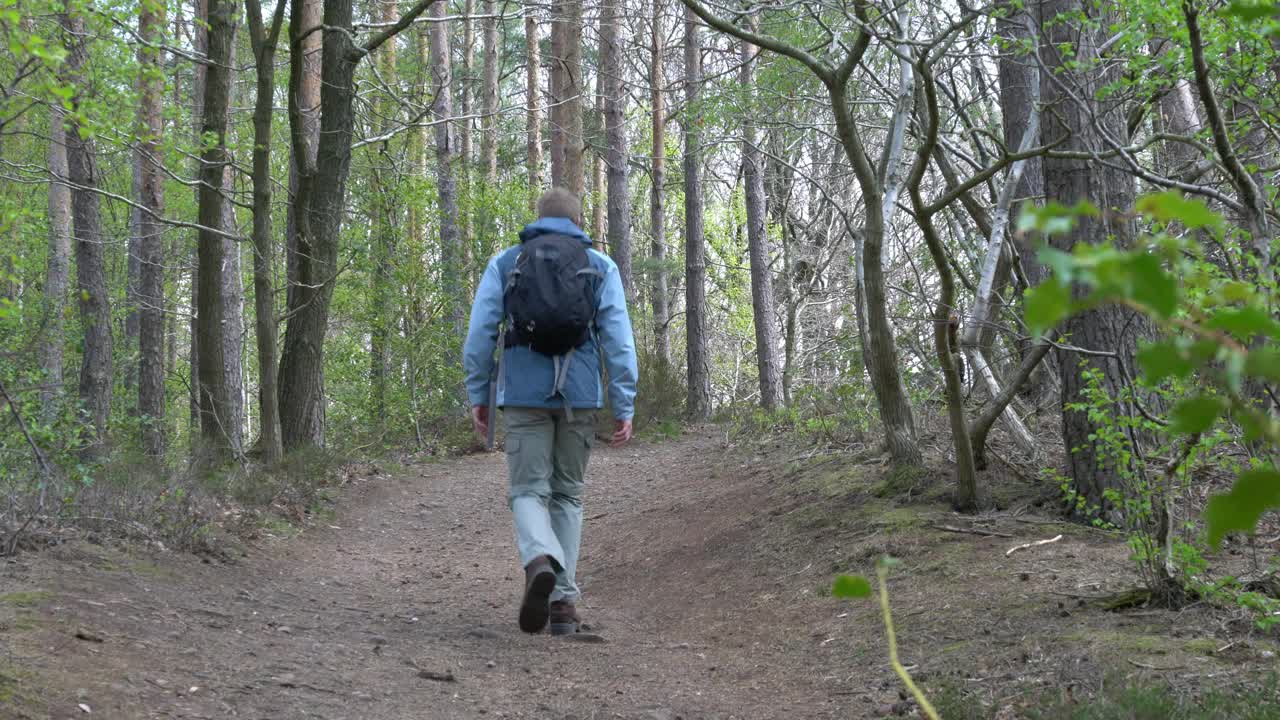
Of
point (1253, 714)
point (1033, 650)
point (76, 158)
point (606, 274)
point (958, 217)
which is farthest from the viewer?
point (76, 158)

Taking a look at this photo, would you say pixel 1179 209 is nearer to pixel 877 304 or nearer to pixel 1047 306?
pixel 1047 306

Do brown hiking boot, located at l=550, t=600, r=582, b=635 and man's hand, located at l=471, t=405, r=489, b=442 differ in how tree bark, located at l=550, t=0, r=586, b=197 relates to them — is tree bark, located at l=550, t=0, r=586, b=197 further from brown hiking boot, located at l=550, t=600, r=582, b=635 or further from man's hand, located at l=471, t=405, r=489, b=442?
brown hiking boot, located at l=550, t=600, r=582, b=635

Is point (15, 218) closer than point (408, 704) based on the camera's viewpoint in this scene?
No

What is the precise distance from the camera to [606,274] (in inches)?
213

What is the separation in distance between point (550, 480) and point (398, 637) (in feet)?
3.69

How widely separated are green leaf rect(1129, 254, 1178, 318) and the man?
14.7 ft

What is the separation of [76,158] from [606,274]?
508 inches

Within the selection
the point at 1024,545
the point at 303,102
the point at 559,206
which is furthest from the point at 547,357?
the point at 303,102

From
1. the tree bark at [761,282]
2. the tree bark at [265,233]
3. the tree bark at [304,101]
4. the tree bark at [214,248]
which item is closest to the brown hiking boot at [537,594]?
the tree bark at [265,233]

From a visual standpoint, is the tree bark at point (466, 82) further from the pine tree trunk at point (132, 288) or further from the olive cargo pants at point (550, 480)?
the olive cargo pants at point (550, 480)

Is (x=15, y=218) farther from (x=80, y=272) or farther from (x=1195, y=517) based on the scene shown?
(x=80, y=272)

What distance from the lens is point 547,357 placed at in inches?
210

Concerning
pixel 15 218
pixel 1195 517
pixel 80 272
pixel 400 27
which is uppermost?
pixel 400 27

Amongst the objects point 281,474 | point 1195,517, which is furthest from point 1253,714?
point 281,474
